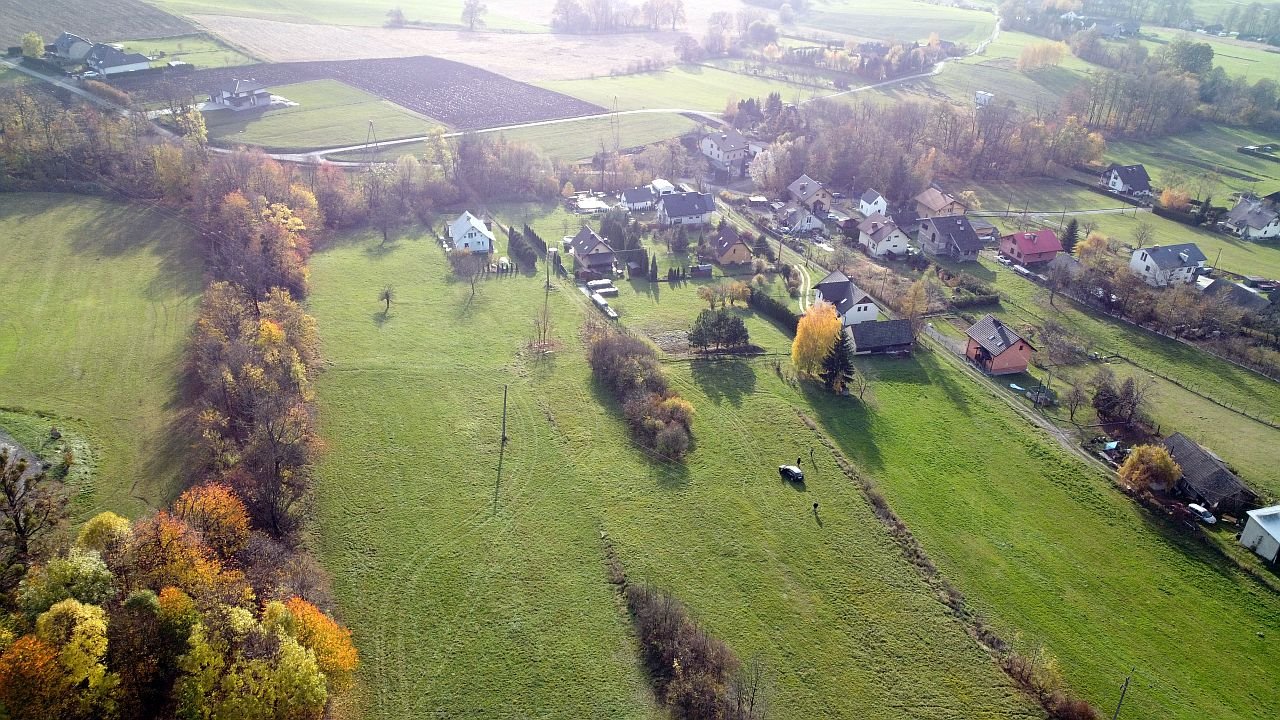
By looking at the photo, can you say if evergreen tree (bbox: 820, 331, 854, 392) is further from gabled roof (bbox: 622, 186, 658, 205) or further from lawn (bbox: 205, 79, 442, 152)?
lawn (bbox: 205, 79, 442, 152)

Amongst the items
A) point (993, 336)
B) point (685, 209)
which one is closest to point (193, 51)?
point (685, 209)

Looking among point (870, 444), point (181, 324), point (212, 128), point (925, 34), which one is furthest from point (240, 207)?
point (925, 34)

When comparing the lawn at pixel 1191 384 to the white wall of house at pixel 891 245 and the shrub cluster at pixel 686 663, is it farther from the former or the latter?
the shrub cluster at pixel 686 663

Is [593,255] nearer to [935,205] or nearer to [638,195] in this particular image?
[638,195]

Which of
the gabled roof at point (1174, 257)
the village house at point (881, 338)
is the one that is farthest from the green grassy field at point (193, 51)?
the gabled roof at point (1174, 257)

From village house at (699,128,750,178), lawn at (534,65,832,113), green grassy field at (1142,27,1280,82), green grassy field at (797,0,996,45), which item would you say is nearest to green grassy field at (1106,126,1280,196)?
green grassy field at (1142,27,1280,82)

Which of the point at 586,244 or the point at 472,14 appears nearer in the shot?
the point at 586,244

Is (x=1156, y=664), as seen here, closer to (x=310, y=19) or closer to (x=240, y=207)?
(x=240, y=207)
